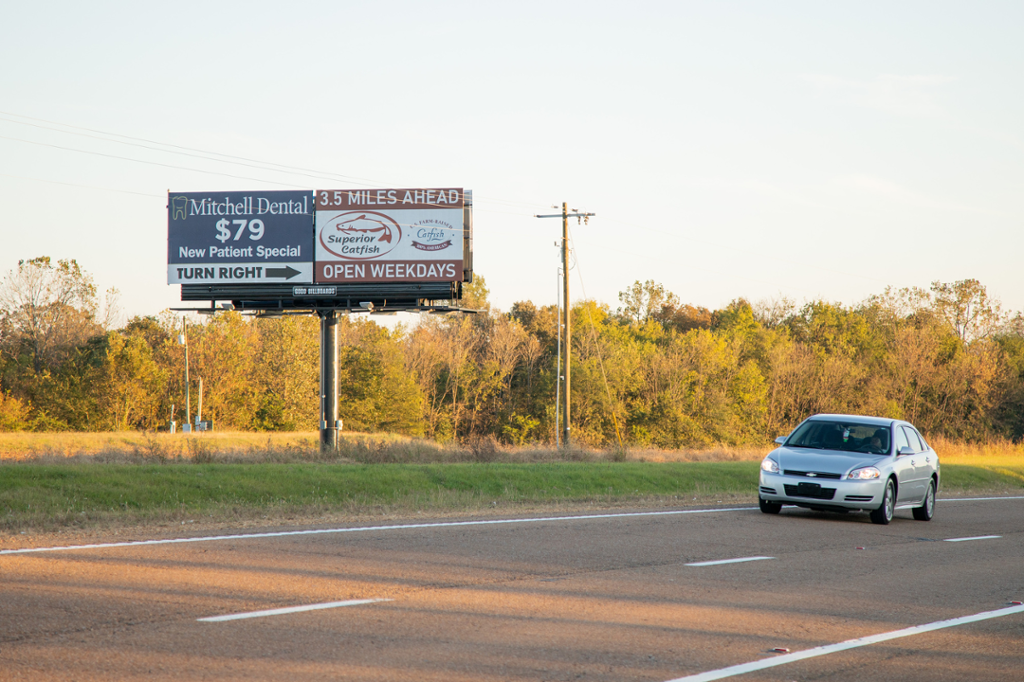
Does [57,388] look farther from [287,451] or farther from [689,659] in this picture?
[689,659]

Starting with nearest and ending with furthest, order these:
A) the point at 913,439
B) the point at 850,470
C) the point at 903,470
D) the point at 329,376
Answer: the point at 850,470 < the point at 903,470 < the point at 913,439 < the point at 329,376

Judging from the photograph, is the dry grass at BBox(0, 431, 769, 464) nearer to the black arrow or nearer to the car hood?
the black arrow

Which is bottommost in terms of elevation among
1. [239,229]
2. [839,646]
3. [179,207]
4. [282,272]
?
[839,646]

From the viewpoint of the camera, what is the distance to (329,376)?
1388 inches

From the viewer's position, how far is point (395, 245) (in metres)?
33.7

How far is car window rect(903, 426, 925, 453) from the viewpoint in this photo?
16.4 m

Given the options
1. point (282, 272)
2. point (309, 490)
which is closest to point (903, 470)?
point (309, 490)

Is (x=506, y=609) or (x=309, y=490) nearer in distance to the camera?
(x=506, y=609)

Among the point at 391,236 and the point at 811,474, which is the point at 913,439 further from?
the point at 391,236

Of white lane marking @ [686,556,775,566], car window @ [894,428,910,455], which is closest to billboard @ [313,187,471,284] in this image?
car window @ [894,428,910,455]

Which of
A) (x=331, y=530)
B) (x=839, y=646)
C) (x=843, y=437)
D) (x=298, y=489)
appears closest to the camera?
(x=839, y=646)

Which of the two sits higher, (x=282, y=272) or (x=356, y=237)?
(x=356, y=237)

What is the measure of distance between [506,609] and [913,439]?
11.7m

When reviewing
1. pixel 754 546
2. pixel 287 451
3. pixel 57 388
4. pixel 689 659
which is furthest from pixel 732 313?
pixel 689 659
